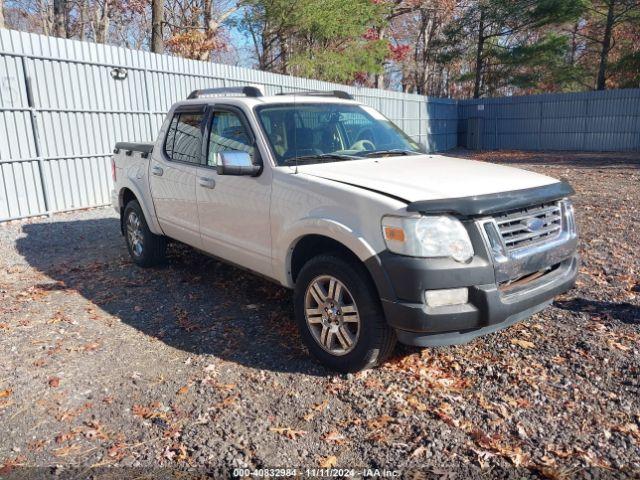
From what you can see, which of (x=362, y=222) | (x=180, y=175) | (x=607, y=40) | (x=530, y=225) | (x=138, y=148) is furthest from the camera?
(x=607, y=40)

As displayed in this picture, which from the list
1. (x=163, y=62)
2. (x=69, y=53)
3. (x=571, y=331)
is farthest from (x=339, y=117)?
(x=163, y=62)

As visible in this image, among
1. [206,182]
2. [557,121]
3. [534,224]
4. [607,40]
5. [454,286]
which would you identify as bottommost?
[454,286]

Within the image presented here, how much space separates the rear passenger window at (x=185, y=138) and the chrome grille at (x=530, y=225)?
3006mm

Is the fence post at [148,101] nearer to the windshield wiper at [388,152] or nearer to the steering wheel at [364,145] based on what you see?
the steering wheel at [364,145]

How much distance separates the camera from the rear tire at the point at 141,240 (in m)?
6.14

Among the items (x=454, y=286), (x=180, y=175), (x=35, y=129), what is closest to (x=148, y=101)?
(x=35, y=129)

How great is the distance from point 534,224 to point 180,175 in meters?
3.42

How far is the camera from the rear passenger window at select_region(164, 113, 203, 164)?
508 cm

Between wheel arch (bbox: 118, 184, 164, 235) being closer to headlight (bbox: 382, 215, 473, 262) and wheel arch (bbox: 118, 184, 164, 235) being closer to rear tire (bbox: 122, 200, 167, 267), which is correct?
rear tire (bbox: 122, 200, 167, 267)

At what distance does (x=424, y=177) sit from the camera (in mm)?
3627

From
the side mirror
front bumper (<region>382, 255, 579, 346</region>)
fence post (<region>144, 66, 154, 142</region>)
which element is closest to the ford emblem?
front bumper (<region>382, 255, 579, 346</region>)

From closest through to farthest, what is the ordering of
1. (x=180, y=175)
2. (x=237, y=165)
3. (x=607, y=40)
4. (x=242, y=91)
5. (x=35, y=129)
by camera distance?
(x=237, y=165) → (x=242, y=91) → (x=180, y=175) → (x=35, y=129) → (x=607, y=40)

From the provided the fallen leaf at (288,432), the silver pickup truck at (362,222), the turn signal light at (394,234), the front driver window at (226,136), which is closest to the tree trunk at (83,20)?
the front driver window at (226,136)

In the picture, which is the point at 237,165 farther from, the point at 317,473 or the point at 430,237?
the point at 317,473
